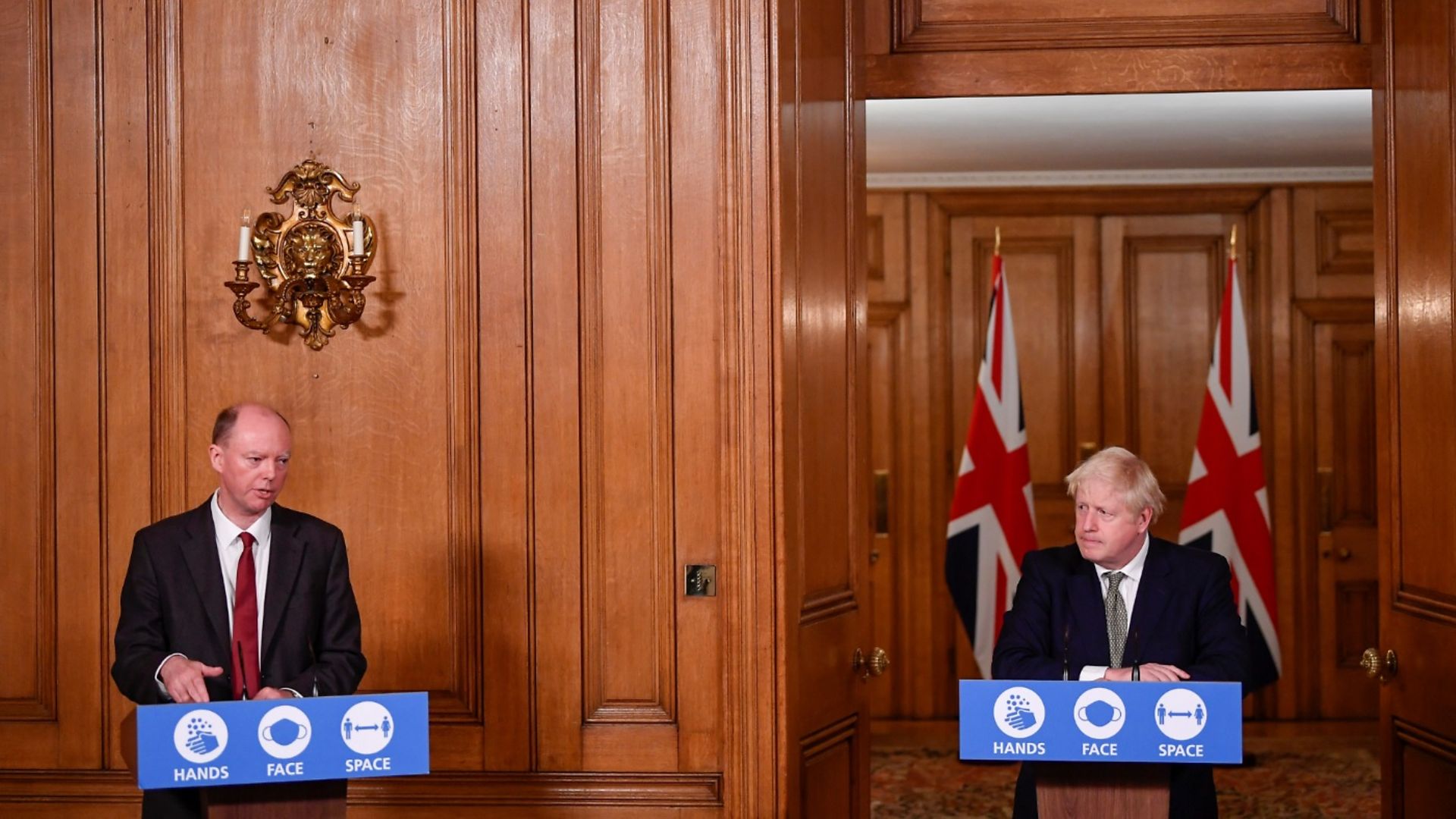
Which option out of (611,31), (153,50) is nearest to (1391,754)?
(611,31)

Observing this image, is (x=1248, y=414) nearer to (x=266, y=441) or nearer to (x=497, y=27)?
(x=497, y=27)

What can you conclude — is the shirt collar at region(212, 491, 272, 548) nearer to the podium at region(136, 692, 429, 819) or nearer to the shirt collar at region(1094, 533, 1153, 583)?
the podium at region(136, 692, 429, 819)

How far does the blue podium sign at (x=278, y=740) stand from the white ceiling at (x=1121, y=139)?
377 centimetres

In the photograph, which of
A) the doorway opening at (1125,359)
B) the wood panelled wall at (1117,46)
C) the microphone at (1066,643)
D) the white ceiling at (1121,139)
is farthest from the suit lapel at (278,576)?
the doorway opening at (1125,359)

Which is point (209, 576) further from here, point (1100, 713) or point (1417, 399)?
point (1417, 399)

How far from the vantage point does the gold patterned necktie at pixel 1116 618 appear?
335cm

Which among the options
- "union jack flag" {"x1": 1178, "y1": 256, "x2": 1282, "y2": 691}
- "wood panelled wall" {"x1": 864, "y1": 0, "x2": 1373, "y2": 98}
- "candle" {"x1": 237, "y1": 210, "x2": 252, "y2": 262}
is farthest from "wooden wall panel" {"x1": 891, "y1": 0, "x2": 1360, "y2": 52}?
"union jack flag" {"x1": 1178, "y1": 256, "x2": 1282, "y2": 691}

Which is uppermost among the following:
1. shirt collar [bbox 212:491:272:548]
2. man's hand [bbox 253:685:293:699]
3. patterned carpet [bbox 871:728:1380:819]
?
shirt collar [bbox 212:491:272:548]

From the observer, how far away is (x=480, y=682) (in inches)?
150

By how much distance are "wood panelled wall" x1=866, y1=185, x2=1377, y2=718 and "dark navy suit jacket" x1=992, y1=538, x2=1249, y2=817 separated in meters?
4.29

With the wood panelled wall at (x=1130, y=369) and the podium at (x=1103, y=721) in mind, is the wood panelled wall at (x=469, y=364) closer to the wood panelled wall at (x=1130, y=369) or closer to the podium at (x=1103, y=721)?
the podium at (x=1103, y=721)

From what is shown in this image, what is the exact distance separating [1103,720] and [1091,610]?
0.57m

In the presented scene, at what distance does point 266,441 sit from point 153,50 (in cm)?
148

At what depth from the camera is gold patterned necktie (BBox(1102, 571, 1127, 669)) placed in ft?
11.0
